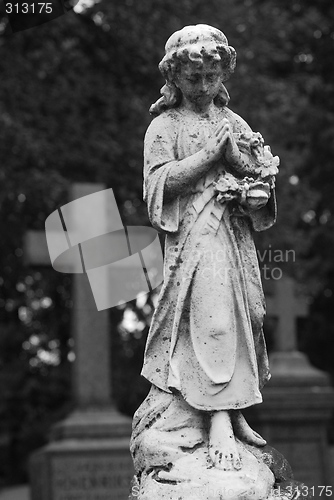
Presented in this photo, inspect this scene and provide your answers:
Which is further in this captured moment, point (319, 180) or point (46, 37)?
point (319, 180)

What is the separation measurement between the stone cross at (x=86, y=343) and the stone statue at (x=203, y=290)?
808cm

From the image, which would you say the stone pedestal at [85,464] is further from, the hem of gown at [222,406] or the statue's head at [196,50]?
the statue's head at [196,50]

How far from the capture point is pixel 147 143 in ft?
19.2

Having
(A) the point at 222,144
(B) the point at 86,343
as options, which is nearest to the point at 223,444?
(A) the point at 222,144

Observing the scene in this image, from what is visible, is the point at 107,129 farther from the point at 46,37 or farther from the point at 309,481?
the point at 309,481

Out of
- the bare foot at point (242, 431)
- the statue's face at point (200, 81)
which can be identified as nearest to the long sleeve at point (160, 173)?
the statue's face at point (200, 81)

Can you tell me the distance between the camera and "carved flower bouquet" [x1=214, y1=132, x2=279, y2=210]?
5.59m

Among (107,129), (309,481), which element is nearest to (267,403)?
(309,481)

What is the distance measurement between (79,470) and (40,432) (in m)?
8.93

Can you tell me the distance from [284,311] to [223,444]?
30.8ft

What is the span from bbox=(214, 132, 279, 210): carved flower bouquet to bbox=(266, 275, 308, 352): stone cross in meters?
8.95

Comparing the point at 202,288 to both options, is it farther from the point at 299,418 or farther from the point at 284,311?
the point at 284,311

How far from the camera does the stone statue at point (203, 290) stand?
5348mm

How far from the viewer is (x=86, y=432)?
13.5 m
